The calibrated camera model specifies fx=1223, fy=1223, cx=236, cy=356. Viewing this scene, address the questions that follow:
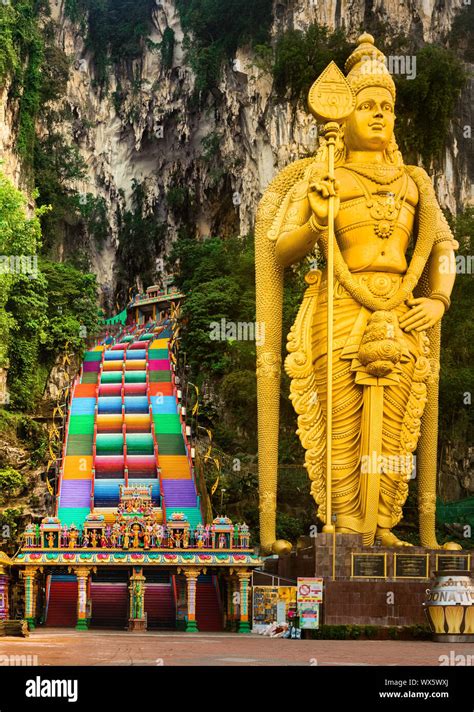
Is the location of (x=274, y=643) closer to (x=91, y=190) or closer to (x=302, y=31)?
(x=302, y=31)

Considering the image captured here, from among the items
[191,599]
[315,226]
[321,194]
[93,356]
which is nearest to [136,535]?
[191,599]

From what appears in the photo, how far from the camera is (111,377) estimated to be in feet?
98.8

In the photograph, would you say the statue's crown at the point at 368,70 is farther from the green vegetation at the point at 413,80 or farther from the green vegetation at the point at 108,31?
the green vegetation at the point at 108,31

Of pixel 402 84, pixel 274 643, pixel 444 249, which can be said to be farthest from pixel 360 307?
pixel 402 84

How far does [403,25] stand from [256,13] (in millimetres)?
5748

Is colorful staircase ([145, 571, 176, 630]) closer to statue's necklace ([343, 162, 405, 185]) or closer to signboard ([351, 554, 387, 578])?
signboard ([351, 554, 387, 578])

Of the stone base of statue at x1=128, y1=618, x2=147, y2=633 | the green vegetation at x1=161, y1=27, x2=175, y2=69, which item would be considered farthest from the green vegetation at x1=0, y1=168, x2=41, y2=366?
the green vegetation at x1=161, y1=27, x2=175, y2=69

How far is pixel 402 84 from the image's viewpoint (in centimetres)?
2991

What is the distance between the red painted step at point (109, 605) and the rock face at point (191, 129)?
1387cm

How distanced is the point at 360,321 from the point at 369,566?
3.33 meters

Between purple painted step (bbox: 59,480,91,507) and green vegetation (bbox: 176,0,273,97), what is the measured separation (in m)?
17.6

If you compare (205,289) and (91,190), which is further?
(91,190)

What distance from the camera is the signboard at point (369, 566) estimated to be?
1475 centimetres

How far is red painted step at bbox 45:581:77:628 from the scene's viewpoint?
63.0ft
